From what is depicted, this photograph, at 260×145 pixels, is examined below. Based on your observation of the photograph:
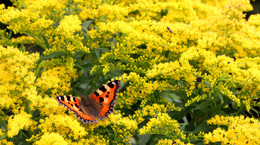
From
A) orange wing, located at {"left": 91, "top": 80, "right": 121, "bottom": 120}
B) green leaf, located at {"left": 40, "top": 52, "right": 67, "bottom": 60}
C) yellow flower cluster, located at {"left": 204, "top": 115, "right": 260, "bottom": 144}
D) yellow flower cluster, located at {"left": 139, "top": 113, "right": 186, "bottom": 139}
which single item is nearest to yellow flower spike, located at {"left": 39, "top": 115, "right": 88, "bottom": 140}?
orange wing, located at {"left": 91, "top": 80, "right": 121, "bottom": 120}

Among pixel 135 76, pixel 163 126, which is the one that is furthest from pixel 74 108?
pixel 163 126

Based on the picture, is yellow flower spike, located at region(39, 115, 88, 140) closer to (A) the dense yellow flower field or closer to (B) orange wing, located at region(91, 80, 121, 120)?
(A) the dense yellow flower field

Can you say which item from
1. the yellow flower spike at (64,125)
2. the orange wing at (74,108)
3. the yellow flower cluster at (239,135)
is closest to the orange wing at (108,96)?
the orange wing at (74,108)

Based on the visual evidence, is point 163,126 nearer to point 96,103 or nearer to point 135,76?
point 135,76

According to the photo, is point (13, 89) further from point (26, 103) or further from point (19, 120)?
point (19, 120)

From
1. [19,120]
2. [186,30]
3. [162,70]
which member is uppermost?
[186,30]

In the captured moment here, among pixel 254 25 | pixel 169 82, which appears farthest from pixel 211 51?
pixel 254 25

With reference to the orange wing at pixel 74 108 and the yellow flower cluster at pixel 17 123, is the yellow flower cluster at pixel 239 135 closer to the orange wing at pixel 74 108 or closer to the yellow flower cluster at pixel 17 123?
the orange wing at pixel 74 108
